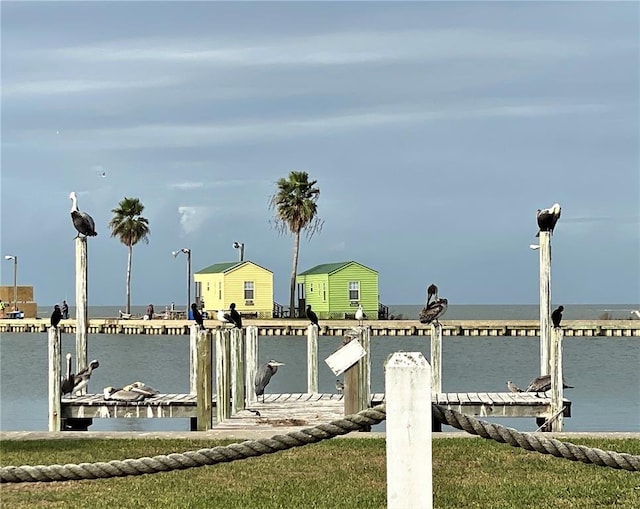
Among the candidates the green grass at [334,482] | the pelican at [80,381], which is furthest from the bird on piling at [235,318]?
the green grass at [334,482]

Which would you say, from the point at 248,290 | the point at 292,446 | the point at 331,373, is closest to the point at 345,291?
the point at 248,290

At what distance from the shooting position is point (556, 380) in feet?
53.0

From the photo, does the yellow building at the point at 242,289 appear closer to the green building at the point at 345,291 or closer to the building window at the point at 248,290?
the building window at the point at 248,290

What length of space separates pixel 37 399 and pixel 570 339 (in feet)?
170

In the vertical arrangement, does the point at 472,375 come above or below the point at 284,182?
below

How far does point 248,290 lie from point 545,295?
51.4m

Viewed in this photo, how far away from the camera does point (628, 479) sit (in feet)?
32.6

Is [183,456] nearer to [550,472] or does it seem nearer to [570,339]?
[550,472]

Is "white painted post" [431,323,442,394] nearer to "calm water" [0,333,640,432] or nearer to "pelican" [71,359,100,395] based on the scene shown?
"calm water" [0,333,640,432]

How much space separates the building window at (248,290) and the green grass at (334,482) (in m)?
57.7

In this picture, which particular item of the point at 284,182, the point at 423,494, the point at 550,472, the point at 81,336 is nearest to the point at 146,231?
the point at 284,182

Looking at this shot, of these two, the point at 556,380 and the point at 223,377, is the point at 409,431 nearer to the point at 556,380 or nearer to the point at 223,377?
the point at 223,377

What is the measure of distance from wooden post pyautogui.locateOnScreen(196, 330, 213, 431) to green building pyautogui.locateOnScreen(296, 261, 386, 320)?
53984 millimetres

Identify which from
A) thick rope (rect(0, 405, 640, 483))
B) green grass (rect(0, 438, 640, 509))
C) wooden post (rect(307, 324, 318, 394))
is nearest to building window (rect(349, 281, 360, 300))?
wooden post (rect(307, 324, 318, 394))
